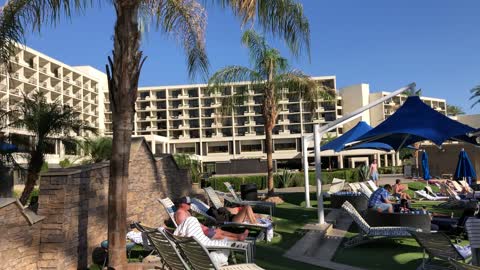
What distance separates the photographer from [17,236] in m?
5.83

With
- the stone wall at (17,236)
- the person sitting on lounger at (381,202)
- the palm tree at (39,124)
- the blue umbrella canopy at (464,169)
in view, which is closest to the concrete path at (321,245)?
the person sitting on lounger at (381,202)

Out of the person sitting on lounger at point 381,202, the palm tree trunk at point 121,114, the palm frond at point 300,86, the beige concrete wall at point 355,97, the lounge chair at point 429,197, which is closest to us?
the palm tree trunk at point 121,114

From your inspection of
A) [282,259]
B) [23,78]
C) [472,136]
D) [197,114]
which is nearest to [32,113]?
[282,259]

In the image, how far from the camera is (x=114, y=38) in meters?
6.50

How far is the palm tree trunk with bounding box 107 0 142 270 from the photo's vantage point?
6191mm

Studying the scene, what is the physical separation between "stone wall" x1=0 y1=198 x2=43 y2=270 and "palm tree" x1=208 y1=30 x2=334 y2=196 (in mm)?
12340

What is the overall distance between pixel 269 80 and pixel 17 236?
13.3 m

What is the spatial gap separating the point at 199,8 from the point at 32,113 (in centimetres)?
885

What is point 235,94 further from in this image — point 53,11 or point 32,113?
point 53,11

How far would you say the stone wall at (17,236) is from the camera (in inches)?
219

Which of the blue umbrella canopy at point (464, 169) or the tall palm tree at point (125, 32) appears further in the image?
the blue umbrella canopy at point (464, 169)

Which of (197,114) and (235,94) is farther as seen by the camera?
(197,114)

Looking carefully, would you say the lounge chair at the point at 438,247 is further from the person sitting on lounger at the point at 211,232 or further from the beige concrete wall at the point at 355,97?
the beige concrete wall at the point at 355,97

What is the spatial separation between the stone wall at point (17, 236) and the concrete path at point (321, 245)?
12.9ft
